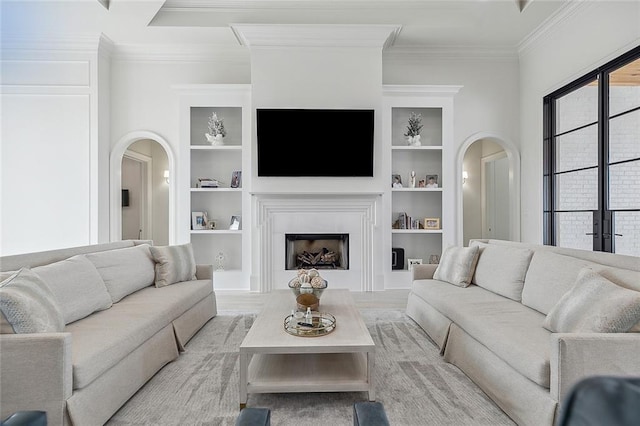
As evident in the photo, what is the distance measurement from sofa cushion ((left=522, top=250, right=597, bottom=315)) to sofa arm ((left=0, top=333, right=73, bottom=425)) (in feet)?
8.74

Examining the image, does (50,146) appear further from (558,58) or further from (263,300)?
(558,58)

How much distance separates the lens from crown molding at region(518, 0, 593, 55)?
386 cm

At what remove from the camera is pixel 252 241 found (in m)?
4.87

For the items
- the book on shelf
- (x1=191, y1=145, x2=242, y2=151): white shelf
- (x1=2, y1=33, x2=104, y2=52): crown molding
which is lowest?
the book on shelf

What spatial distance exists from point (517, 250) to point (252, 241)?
126 inches

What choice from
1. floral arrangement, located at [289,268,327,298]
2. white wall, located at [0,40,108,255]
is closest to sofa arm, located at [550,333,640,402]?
floral arrangement, located at [289,268,327,298]

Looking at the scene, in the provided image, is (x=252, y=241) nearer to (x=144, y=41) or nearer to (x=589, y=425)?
(x=144, y=41)

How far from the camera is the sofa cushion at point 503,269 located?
270 cm

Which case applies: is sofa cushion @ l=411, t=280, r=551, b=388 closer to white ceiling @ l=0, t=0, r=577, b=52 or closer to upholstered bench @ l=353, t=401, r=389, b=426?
upholstered bench @ l=353, t=401, r=389, b=426

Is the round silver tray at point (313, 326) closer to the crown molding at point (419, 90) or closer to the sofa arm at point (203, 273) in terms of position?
the sofa arm at point (203, 273)

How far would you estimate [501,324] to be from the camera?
7.08 ft

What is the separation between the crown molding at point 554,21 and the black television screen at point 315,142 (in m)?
2.34

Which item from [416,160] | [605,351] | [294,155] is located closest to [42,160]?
[294,155]

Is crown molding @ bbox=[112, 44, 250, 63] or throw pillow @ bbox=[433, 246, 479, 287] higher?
crown molding @ bbox=[112, 44, 250, 63]
